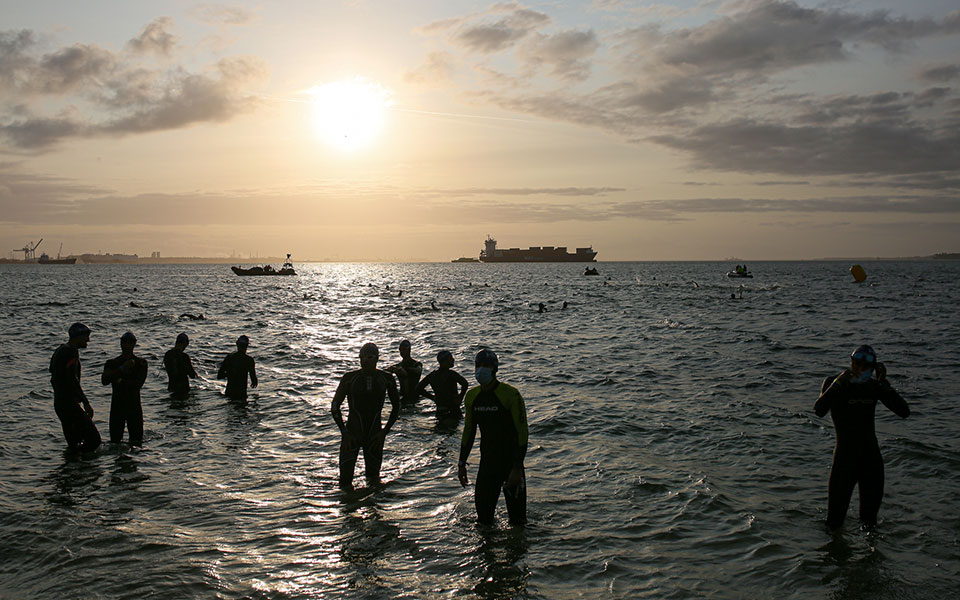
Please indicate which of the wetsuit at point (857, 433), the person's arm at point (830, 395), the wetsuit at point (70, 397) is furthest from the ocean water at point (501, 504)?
the person's arm at point (830, 395)

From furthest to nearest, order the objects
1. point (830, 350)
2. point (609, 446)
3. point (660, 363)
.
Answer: point (830, 350) → point (660, 363) → point (609, 446)

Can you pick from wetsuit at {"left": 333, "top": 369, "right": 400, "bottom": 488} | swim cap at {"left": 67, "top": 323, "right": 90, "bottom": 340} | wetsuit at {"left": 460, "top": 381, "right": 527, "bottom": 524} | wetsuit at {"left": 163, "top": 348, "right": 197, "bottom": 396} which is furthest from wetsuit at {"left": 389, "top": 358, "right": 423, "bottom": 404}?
wetsuit at {"left": 460, "top": 381, "right": 527, "bottom": 524}

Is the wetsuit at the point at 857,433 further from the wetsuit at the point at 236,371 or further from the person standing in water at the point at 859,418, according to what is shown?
the wetsuit at the point at 236,371

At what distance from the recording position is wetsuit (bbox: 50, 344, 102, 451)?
10.2 meters

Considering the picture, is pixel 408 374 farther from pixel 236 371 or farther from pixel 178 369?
pixel 178 369

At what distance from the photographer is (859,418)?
7.56 meters

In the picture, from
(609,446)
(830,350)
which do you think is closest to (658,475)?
(609,446)

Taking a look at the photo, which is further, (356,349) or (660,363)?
(356,349)

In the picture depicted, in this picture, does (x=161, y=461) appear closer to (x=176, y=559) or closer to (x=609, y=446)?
(x=176, y=559)

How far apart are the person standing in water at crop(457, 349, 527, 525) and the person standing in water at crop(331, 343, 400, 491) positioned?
184cm

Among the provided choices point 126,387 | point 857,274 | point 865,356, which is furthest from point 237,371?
point 857,274

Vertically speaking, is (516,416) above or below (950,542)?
above

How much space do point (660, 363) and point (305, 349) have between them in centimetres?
1506

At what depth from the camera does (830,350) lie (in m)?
26.8
